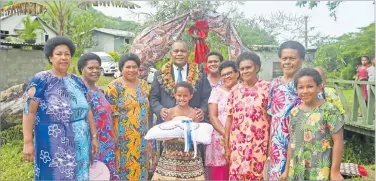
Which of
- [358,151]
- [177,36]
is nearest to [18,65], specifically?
[177,36]

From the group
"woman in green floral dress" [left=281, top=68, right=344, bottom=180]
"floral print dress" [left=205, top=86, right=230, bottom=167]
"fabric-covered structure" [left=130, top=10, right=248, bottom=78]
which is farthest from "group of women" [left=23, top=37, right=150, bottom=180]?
"woman in green floral dress" [left=281, top=68, right=344, bottom=180]

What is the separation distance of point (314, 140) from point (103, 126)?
191 cm

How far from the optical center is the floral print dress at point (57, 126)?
356cm

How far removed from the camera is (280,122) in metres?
3.64

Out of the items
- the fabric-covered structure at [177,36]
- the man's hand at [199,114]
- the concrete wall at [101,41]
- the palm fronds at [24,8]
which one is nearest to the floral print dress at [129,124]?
the man's hand at [199,114]

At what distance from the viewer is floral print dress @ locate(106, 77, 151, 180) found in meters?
4.36

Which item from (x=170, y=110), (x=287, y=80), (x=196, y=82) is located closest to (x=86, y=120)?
(x=170, y=110)

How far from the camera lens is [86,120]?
12.6ft

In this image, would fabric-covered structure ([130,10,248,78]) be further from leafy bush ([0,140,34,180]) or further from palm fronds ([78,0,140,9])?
palm fronds ([78,0,140,9])

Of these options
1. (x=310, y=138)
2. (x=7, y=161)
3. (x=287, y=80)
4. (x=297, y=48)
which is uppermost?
(x=297, y=48)

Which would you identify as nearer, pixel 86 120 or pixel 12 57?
pixel 86 120

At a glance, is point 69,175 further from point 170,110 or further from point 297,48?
point 297,48

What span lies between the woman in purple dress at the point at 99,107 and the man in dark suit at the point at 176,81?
508mm

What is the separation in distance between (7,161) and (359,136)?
6.84m
